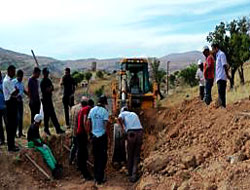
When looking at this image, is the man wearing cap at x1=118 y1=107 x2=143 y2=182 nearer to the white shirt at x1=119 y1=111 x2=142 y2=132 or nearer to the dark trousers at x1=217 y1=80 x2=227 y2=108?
the white shirt at x1=119 y1=111 x2=142 y2=132

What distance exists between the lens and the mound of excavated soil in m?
A: 7.00

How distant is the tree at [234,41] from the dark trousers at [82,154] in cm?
1819

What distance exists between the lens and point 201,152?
26.9ft

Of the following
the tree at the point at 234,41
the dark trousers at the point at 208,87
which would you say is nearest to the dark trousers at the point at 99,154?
the dark trousers at the point at 208,87

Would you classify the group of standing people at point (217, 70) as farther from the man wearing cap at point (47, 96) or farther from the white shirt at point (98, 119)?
the man wearing cap at point (47, 96)

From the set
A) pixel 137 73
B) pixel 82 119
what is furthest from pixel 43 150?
pixel 137 73

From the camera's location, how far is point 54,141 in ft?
36.0

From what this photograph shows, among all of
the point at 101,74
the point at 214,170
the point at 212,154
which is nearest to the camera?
the point at 214,170

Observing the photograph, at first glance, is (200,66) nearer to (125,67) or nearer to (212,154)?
(125,67)

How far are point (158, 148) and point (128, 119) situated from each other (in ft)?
3.25

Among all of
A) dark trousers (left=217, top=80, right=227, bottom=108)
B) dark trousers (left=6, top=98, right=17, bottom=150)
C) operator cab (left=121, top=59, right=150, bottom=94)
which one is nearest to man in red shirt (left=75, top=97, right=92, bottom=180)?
dark trousers (left=6, top=98, right=17, bottom=150)

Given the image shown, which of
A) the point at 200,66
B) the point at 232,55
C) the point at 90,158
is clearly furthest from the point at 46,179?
the point at 232,55

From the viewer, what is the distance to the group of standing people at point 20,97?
9.48m

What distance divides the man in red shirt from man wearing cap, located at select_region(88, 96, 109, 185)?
0.37 m
